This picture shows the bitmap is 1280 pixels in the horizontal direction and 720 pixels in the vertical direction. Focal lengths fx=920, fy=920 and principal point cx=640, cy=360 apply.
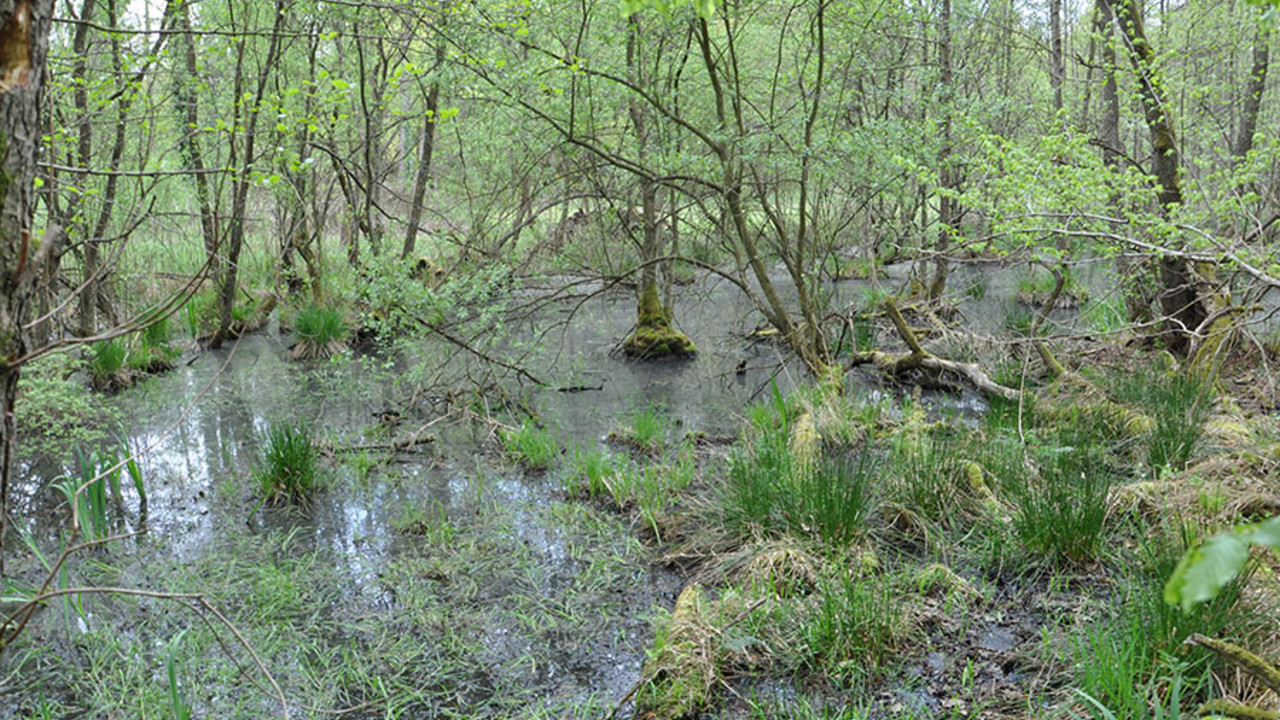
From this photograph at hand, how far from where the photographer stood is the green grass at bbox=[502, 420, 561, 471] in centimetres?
618

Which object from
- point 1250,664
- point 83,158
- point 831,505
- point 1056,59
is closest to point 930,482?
point 831,505

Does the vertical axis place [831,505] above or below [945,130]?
below

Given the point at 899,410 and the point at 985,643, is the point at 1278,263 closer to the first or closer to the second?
the point at 899,410

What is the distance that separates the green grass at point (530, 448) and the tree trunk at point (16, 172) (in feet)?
15.0

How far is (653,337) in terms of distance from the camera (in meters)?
9.71

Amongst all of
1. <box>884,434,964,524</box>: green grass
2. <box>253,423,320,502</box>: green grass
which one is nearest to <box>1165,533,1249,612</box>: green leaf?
<box>884,434,964,524</box>: green grass

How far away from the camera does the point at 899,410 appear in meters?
7.04

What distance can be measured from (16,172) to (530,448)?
4.72m

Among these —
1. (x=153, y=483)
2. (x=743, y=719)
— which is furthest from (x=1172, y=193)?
(x=153, y=483)

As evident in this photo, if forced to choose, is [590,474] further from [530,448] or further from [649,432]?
[649,432]

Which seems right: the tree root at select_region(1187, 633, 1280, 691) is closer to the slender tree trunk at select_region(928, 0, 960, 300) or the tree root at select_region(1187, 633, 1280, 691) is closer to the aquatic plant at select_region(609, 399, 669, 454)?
the aquatic plant at select_region(609, 399, 669, 454)

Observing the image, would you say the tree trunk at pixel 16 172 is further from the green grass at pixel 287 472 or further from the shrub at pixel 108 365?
the shrub at pixel 108 365

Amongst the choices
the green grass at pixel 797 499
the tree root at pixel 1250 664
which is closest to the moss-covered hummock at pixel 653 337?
the green grass at pixel 797 499

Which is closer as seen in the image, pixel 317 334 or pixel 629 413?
pixel 629 413
